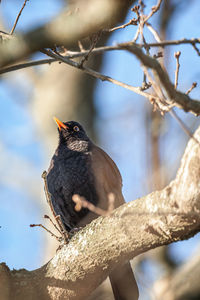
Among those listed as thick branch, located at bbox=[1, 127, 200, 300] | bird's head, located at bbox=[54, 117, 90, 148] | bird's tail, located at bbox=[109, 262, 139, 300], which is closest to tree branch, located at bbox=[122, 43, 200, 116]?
thick branch, located at bbox=[1, 127, 200, 300]

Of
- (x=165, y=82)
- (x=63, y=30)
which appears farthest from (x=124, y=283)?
(x=63, y=30)

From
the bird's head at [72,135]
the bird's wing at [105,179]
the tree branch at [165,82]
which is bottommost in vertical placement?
the tree branch at [165,82]

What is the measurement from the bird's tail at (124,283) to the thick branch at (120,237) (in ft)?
2.75

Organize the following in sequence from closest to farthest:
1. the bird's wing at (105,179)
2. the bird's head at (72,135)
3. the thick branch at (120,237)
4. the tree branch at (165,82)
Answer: the tree branch at (165,82) < the thick branch at (120,237) < the bird's wing at (105,179) < the bird's head at (72,135)

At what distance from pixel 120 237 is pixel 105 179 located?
1734 millimetres

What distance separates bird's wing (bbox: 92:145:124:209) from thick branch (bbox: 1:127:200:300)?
120 centimetres

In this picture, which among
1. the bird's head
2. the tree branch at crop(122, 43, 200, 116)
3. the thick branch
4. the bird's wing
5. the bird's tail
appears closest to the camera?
the tree branch at crop(122, 43, 200, 116)

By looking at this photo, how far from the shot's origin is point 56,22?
2.57 m

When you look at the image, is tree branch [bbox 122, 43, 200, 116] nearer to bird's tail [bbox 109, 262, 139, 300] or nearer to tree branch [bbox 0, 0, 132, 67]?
tree branch [bbox 0, 0, 132, 67]

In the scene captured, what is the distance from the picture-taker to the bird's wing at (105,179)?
4863mm

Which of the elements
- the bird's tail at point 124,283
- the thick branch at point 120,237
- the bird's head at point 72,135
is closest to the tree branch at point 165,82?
the thick branch at point 120,237

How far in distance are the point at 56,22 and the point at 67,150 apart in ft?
9.69

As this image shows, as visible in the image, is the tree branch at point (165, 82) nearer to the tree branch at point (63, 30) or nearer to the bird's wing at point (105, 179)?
the tree branch at point (63, 30)

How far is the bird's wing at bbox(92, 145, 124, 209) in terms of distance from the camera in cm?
486
